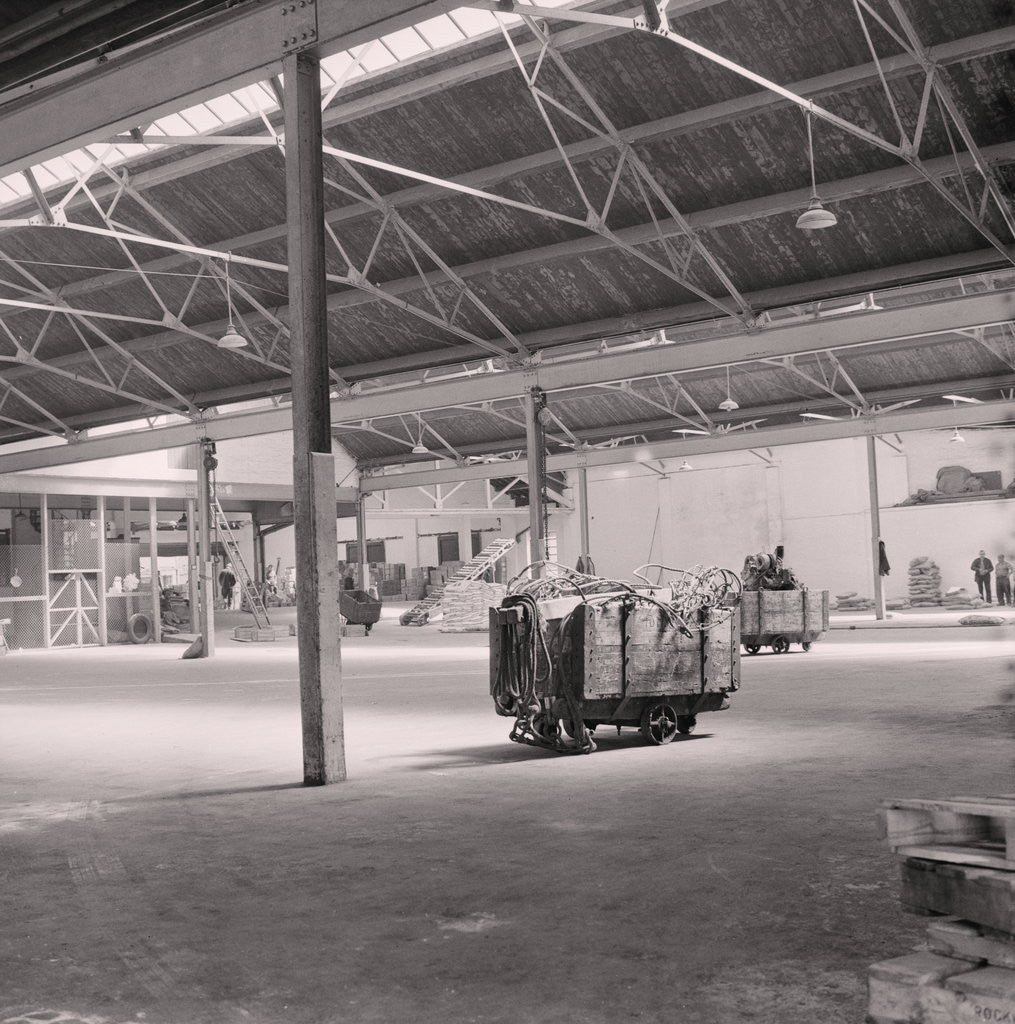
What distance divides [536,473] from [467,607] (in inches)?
429

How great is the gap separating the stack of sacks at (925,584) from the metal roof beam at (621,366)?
1606 centimetres

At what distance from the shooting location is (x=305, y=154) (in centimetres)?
923

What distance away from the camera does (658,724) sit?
35.2 ft

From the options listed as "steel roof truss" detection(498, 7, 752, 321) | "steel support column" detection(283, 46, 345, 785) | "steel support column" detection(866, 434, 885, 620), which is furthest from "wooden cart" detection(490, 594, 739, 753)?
"steel support column" detection(866, 434, 885, 620)

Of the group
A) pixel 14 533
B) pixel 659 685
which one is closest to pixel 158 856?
pixel 659 685

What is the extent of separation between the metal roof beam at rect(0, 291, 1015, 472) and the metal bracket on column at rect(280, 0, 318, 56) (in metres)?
11.5

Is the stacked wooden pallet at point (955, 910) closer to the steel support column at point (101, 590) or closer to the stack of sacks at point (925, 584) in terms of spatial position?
the steel support column at point (101, 590)

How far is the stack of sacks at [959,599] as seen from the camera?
34312mm

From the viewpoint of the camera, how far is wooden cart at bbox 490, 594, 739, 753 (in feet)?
33.4

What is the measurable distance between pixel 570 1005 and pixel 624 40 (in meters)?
13.5

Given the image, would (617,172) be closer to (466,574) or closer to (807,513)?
(466,574)

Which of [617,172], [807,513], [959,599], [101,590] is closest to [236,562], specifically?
[101,590]

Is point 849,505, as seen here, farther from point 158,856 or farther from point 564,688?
point 158,856

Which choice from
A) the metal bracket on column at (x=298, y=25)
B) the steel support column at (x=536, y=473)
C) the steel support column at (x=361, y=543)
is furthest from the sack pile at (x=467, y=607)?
the metal bracket on column at (x=298, y=25)
